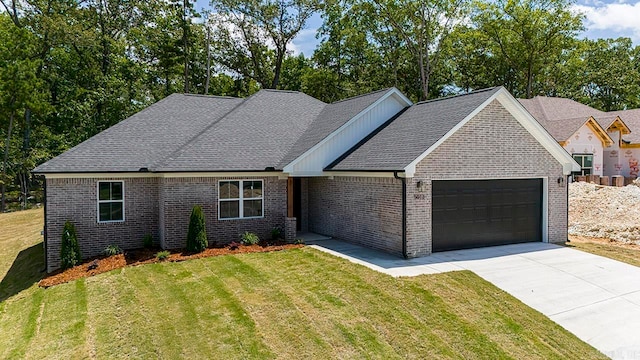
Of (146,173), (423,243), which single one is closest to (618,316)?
(423,243)

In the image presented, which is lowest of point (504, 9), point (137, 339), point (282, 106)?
point (137, 339)

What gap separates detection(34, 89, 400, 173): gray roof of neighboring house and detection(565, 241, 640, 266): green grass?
→ 29.5 feet

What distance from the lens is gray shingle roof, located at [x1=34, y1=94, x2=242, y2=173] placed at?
1339 cm

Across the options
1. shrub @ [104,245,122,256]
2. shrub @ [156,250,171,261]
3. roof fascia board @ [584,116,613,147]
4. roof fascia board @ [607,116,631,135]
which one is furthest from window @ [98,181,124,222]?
roof fascia board @ [607,116,631,135]

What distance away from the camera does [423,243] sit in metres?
12.5

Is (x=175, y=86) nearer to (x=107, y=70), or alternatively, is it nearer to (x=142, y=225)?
(x=107, y=70)

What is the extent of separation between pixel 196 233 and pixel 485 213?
9.27 m

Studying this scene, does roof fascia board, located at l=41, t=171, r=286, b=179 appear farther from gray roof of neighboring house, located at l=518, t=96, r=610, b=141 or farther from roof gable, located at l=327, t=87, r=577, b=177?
gray roof of neighboring house, located at l=518, t=96, r=610, b=141

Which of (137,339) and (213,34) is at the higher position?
(213,34)

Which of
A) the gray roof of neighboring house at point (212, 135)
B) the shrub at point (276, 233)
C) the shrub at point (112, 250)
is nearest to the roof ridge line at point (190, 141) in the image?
the gray roof of neighboring house at point (212, 135)

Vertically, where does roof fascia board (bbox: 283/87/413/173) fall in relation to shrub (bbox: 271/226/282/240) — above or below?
above

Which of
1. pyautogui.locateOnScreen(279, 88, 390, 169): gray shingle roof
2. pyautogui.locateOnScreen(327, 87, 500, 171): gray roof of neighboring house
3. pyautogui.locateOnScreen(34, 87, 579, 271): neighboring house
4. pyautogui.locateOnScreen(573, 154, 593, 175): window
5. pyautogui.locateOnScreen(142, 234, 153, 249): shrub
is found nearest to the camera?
pyautogui.locateOnScreen(327, 87, 500, 171): gray roof of neighboring house

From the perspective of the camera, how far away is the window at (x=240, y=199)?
567 inches

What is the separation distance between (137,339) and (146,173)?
7.11 meters
